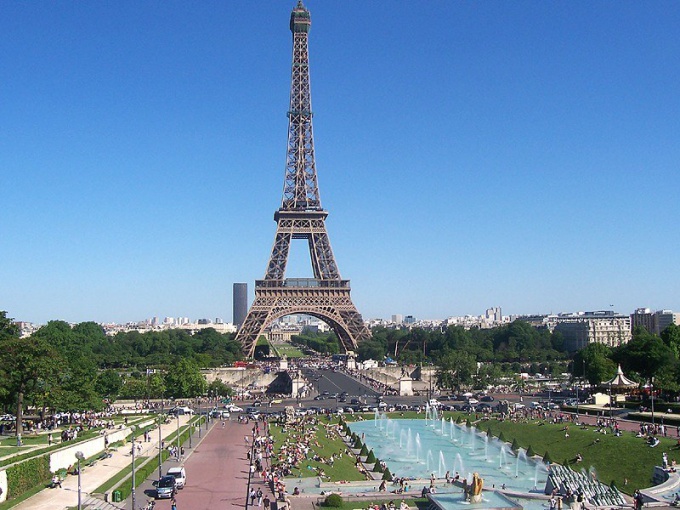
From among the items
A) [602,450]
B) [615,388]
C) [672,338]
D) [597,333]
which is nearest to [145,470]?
[602,450]

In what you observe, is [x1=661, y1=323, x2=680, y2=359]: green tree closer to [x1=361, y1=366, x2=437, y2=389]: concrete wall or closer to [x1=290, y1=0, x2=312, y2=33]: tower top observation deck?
[x1=361, y1=366, x2=437, y2=389]: concrete wall

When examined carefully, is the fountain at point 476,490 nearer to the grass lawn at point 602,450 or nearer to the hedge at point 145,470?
the grass lawn at point 602,450

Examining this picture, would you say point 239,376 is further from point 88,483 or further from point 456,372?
point 88,483

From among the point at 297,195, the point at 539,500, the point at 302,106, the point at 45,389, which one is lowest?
the point at 539,500

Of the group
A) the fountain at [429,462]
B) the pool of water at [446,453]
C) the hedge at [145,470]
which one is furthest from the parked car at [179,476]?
the fountain at [429,462]

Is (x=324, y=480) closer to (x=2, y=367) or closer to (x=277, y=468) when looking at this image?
(x=277, y=468)

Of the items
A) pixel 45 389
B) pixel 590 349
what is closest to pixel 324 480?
pixel 45 389
